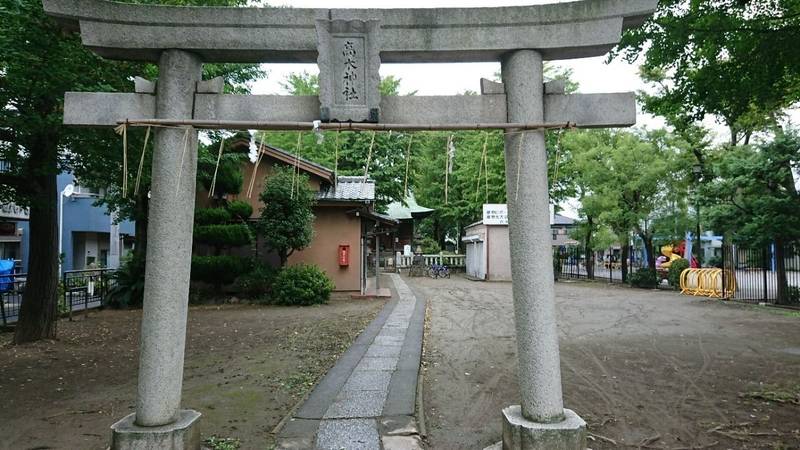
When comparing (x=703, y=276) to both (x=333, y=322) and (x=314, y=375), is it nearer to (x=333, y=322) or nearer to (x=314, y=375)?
(x=333, y=322)

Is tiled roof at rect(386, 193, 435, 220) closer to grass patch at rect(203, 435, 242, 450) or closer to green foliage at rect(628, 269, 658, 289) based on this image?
green foliage at rect(628, 269, 658, 289)

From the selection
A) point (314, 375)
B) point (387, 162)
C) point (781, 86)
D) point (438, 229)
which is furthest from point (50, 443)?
point (438, 229)

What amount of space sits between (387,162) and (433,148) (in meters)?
10.7

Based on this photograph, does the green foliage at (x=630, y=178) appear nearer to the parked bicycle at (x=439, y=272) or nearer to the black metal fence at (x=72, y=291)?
the parked bicycle at (x=439, y=272)

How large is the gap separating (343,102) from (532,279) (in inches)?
101

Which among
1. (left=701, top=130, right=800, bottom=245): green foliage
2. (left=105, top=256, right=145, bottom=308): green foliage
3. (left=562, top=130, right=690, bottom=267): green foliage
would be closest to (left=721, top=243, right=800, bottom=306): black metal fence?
(left=701, top=130, right=800, bottom=245): green foliage

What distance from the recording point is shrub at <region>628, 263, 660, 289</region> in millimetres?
23906

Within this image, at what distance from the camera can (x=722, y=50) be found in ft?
28.0

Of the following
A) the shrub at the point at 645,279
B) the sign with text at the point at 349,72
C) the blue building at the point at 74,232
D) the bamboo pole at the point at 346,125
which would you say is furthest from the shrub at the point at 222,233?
the shrub at the point at 645,279

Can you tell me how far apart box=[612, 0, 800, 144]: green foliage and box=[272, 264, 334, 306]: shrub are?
39.4 ft

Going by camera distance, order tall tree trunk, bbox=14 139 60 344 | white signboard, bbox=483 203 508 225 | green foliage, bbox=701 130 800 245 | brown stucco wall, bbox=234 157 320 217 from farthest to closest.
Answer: white signboard, bbox=483 203 508 225 → brown stucco wall, bbox=234 157 320 217 → green foliage, bbox=701 130 800 245 → tall tree trunk, bbox=14 139 60 344

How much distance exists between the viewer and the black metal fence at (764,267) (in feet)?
53.6

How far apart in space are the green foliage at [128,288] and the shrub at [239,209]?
3532mm

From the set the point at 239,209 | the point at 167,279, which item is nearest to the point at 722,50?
the point at 167,279
